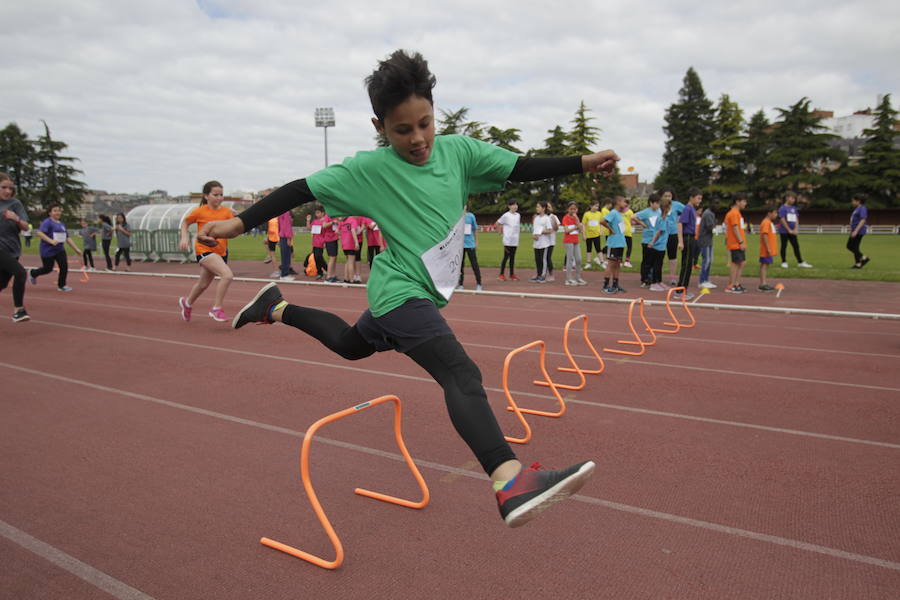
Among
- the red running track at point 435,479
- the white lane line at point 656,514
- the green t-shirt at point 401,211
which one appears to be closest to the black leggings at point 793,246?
the red running track at point 435,479

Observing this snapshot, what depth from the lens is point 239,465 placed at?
12.5 feet

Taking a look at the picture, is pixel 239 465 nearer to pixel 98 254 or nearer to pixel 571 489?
pixel 571 489

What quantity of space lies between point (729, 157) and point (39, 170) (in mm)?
79057

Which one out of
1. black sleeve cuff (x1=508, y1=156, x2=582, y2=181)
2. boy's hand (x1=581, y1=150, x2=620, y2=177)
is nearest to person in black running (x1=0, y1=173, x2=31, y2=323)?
black sleeve cuff (x1=508, y1=156, x2=582, y2=181)

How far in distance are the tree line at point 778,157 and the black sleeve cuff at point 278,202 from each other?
53.7 m

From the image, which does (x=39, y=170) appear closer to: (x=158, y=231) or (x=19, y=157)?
(x=19, y=157)

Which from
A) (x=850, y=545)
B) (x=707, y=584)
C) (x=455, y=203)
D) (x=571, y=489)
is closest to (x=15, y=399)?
(x=455, y=203)

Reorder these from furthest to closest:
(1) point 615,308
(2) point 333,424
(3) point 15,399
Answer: (1) point 615,308 < (3) point 15,399 < (2) point 333,424

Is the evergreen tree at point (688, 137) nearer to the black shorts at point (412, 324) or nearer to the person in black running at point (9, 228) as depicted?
the person in black running at point (9, 228)

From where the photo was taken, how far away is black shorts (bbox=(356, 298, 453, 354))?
8.20ft

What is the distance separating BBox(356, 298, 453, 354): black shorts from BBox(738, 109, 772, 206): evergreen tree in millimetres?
62492

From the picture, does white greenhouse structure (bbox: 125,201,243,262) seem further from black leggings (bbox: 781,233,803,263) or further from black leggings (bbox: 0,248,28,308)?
black leggings (bbox: 781,233,803,263)

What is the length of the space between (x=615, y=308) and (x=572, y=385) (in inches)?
200

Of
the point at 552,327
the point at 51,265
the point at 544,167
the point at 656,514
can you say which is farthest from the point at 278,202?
the point at 51,265
